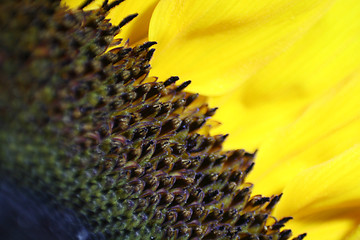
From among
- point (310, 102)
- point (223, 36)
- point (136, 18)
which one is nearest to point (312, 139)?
point (310, 102)

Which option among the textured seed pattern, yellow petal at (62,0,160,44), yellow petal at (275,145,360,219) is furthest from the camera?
yellow petal at (275,145,360,219)

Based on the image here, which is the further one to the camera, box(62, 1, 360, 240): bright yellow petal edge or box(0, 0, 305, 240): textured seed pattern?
box(62, 1, 360, 240): bright yellow petal edge

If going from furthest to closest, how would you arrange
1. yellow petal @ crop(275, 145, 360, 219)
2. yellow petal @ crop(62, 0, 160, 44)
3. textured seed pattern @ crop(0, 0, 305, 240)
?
yellow petal @ crop(275, 145, 360, 219) < yellow petal @ crop(62, 0, 160, 44) < textured seed pattern @ crop(0, 0, 305, 240)

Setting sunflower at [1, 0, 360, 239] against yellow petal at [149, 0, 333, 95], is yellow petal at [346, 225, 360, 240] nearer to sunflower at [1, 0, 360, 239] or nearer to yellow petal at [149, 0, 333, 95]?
sunflower at [1, 0, 360, 239]

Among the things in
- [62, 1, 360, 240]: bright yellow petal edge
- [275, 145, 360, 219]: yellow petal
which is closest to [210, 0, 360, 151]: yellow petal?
[62, 1, 360, 240]: bright yellow petal edge

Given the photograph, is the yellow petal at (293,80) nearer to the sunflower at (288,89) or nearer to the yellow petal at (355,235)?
the sunflower at (288,89)

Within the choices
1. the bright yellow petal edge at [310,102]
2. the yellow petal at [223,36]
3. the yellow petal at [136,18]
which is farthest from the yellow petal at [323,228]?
the yellow petal at [136,18]

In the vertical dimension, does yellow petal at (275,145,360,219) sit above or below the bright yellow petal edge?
below
